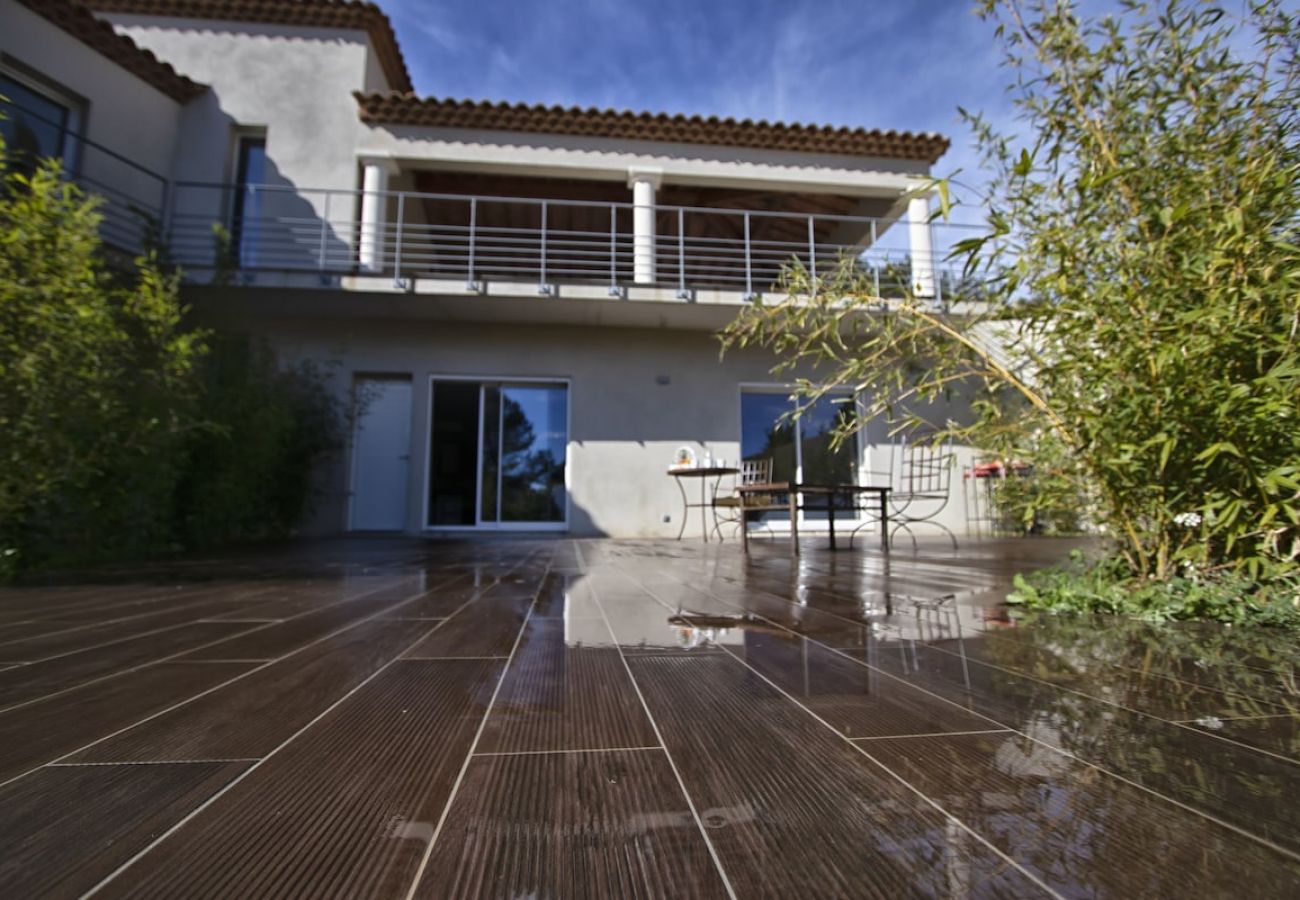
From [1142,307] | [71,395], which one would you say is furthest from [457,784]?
[71,395]

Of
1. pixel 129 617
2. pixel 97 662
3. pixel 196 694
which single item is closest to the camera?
pixel 196 694

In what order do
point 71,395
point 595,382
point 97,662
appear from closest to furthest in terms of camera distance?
point 97,662 → point 71,395 → point 595,382

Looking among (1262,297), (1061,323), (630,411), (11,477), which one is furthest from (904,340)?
(630,411)

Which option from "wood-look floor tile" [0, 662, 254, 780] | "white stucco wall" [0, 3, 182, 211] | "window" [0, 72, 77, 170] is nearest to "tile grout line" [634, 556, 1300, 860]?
"wood-look floor tile" [0, 662, 254, 780]

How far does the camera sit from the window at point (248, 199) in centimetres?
695

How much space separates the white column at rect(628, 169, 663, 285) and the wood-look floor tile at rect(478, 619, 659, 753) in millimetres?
5778

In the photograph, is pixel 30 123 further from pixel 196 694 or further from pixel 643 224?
pixel 196 694

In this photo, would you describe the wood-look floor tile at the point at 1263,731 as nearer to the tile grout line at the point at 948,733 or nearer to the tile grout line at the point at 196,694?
the tile grout line at the point at 948,733

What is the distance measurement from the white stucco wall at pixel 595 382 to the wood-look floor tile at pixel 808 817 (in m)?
6.34

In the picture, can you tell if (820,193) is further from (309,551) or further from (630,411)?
(309,551)

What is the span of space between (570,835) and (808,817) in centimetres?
24

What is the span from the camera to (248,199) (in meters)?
7.23

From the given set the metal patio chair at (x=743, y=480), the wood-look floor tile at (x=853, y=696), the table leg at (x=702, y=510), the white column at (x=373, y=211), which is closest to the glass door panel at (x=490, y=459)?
the white column at (x=373, y=211)

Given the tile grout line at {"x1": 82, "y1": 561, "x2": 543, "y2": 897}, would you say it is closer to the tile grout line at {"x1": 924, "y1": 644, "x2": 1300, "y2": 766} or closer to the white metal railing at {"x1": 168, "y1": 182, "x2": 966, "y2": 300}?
the tile grout line at {"x1": 924, "y1": 644, "x2": 1300, "y2": 766}
